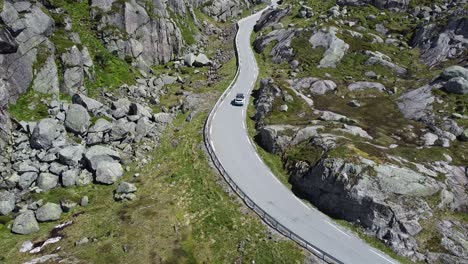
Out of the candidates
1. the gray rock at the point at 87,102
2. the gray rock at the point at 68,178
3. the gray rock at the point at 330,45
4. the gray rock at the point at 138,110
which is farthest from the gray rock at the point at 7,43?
the gray rock at the point at 330,45

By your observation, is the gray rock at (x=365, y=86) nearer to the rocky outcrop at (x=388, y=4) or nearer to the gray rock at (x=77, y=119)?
the gray rock at (x=77, y=119)

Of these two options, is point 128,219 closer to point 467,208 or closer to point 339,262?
point 339,262

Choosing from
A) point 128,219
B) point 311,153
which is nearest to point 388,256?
point 311,153

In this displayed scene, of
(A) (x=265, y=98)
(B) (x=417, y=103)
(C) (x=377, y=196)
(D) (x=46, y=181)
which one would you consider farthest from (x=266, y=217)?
(B) (x=417, y=103)

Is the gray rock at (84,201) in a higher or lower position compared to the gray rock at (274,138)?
lower

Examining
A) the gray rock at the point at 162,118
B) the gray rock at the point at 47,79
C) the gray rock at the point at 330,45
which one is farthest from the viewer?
the gray rock at the point at 330,45

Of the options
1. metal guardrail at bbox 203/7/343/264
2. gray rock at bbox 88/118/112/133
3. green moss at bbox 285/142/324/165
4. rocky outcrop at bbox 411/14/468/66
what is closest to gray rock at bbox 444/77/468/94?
rocky outcrop at bbox 411/14/468/66
